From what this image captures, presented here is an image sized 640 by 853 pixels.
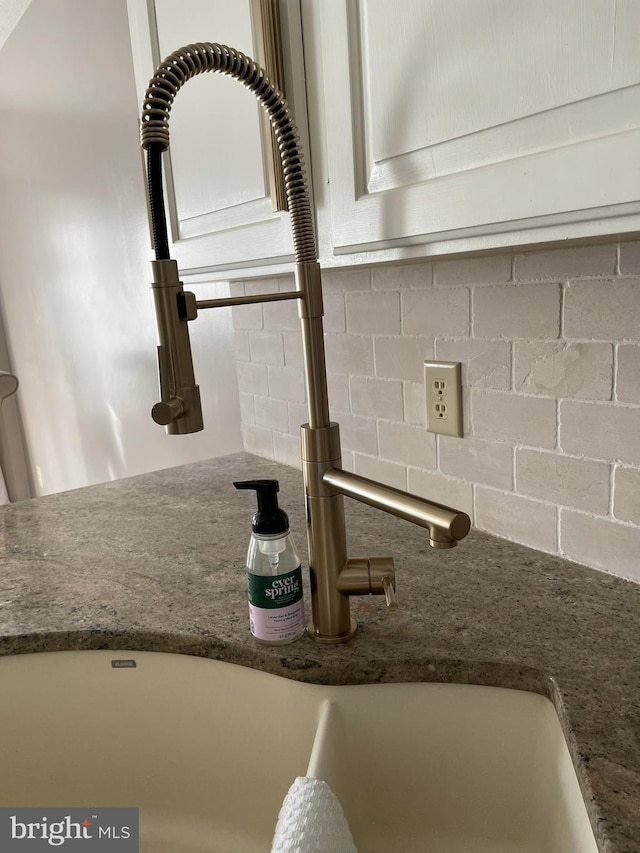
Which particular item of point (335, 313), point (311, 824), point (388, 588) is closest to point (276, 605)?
point (388, 588)

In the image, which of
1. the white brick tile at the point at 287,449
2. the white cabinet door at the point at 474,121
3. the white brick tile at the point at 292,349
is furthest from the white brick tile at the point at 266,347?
the white cabinet door at the point at 474,121

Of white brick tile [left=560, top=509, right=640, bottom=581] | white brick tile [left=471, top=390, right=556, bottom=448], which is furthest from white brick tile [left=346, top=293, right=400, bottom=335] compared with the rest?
white brick tile [left=560, top=509, right=640, bottom=581]

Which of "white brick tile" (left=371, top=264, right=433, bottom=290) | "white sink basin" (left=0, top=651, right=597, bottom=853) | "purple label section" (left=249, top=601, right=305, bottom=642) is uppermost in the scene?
"white brick tile" (left=371, top=264, right=433, bottom=290)

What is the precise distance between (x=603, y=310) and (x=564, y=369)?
93mm

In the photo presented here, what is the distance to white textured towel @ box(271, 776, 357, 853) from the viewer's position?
1.79 ft

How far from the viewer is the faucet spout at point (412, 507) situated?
597mm

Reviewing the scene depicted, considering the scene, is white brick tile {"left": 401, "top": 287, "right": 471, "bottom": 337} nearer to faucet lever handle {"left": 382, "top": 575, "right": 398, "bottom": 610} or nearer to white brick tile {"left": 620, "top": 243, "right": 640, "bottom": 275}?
white brick tile {"left": 620, "top": 243, "right": 640, "bottom": 275}

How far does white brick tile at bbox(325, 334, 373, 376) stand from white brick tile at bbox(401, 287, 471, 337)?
4.3 inches

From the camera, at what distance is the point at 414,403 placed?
3.65 ft

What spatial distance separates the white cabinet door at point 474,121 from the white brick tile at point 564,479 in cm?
37

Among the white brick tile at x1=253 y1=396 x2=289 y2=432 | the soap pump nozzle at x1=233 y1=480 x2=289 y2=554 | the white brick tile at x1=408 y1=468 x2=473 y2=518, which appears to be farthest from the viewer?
the white brick tile at x1=253 y1=396 x2=289 y2=432

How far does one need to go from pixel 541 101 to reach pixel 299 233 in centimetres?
30

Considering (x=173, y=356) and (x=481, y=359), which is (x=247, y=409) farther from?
(x=173, y=356)

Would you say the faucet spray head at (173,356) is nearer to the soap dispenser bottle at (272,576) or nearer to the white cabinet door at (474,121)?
the soap dispenser bottle at (272,576)
